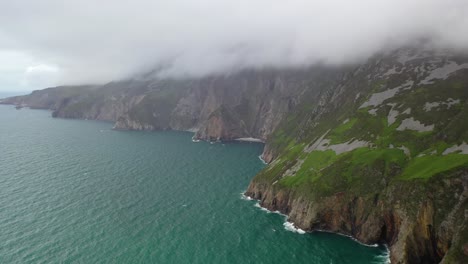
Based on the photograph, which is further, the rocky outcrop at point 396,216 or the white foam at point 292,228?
the white foam at point 292,228

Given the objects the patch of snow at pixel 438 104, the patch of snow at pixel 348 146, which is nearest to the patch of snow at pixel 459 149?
the patch of snow at pixel 348 146

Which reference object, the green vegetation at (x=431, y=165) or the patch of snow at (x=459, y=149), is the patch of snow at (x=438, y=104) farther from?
the green vegetation at (x=431, y=165)

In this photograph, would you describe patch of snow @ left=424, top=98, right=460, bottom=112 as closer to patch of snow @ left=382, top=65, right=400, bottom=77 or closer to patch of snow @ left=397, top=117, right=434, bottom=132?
patch of snow @ left=397, top=117, right=434, bottom=132

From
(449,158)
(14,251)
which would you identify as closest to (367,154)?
(449,158)

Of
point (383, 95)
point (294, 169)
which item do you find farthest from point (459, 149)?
point (383, 95)

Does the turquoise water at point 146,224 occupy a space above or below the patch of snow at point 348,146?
below
